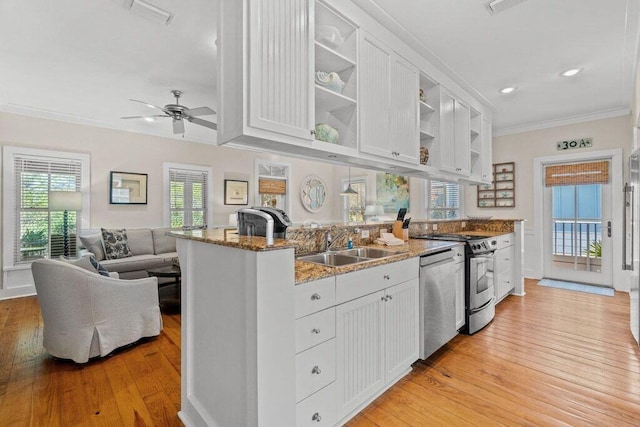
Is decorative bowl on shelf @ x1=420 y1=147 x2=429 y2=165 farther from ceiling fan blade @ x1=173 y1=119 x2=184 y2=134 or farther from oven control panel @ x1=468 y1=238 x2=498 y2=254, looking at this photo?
ceiling fan blade @ x1=173 y1=119 x2=184 y2=134

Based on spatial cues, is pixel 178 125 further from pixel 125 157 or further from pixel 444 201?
pixel 444 201

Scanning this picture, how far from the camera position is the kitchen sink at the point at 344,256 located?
2188mm

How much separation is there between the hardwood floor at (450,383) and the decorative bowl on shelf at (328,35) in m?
2.48

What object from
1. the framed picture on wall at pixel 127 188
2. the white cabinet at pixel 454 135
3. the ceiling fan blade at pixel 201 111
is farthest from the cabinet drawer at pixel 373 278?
the framed picture on wall at pixel 127 188

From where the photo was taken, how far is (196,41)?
2713mm

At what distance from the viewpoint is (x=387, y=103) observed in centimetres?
253

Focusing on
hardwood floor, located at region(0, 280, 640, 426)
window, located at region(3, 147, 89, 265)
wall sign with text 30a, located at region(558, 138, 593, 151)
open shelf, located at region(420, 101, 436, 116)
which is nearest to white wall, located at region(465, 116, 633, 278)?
wall sign with text 30a, located at region(558, 138, 593, 151)

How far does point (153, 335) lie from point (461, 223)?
14.0 ft

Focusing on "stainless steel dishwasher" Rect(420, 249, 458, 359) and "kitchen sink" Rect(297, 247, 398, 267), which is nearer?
"kitchen sink" Rect(297, 247, 398, 267)

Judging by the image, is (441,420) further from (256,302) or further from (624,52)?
(624,52)

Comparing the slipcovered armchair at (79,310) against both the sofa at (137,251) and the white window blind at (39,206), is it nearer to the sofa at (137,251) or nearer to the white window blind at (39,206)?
the sofa at (137,251)

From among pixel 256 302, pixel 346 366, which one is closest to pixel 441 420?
pixel 346 366

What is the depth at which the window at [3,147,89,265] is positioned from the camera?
4301 mm

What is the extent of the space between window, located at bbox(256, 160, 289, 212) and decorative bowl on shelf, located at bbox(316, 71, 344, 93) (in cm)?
472
